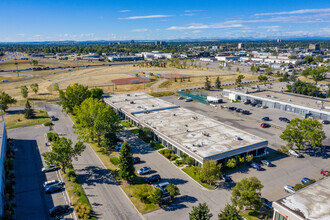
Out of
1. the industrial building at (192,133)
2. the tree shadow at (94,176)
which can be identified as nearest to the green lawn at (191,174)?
the industrial building at (192,133)

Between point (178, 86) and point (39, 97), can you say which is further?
point (178, 86)

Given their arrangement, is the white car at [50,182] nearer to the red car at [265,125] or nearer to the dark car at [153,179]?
the dark car at [153,179]

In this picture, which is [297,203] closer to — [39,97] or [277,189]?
[277,189]

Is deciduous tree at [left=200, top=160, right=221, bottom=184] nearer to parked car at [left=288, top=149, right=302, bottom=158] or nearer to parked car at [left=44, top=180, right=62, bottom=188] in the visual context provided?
parked car at [left=288, top=149, right=302, bottom=158]

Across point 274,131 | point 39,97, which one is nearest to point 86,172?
point 274,131

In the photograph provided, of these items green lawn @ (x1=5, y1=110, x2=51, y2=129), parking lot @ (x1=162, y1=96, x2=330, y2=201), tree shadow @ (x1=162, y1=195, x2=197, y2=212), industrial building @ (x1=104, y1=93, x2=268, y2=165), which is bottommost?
tree shadow @ (x1=162, y1=195, x2=197, y2=212)

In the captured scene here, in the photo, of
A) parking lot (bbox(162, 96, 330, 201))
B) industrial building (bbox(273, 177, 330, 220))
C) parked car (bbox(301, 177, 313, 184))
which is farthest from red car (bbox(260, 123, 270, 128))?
industrial building (bbox(273, 177, 330, 220))
